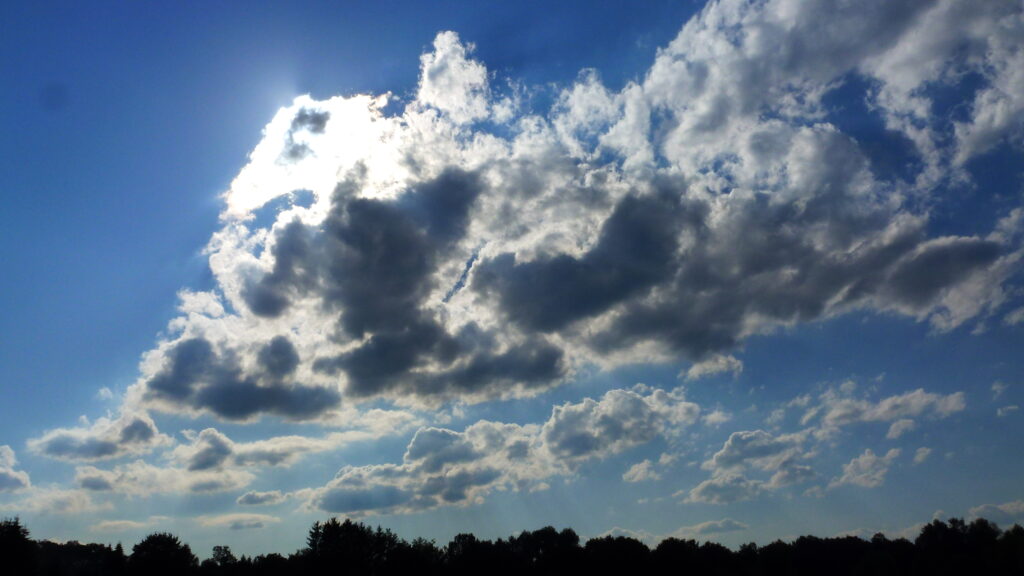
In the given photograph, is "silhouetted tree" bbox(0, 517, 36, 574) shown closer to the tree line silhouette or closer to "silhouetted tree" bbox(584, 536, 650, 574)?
the tree line silhouette

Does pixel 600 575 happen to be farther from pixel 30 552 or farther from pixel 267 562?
pixel 30 552

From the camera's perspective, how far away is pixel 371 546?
175625 mm

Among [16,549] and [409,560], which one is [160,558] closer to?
[16,549]

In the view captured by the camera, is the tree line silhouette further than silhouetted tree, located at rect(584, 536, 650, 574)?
No

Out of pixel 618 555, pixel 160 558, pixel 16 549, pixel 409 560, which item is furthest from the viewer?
pixel 618 555

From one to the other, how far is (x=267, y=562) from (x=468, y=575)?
→ 5235cm

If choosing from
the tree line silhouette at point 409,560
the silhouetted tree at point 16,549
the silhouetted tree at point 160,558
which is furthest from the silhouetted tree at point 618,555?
the silhouetted tree at point 16,549

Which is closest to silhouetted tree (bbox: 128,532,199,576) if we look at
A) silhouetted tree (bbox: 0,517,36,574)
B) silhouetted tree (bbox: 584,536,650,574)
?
silhouetted tree (bbox: 0,517,36,574)

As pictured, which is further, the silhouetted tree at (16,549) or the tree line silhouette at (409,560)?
the tree line silhouette at (409,560)

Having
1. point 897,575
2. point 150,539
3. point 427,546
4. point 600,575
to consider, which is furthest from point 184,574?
point 897,575

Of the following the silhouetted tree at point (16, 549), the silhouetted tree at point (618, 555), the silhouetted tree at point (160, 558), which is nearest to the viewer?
the silhouetted tree at point (16, 549)

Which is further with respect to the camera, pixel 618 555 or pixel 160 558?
pixel 618 555

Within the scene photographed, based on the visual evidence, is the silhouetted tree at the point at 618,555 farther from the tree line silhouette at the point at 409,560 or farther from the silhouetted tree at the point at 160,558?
the silhouetted tree at the point at 160,558

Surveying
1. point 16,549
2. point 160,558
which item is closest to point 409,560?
point 160,558
